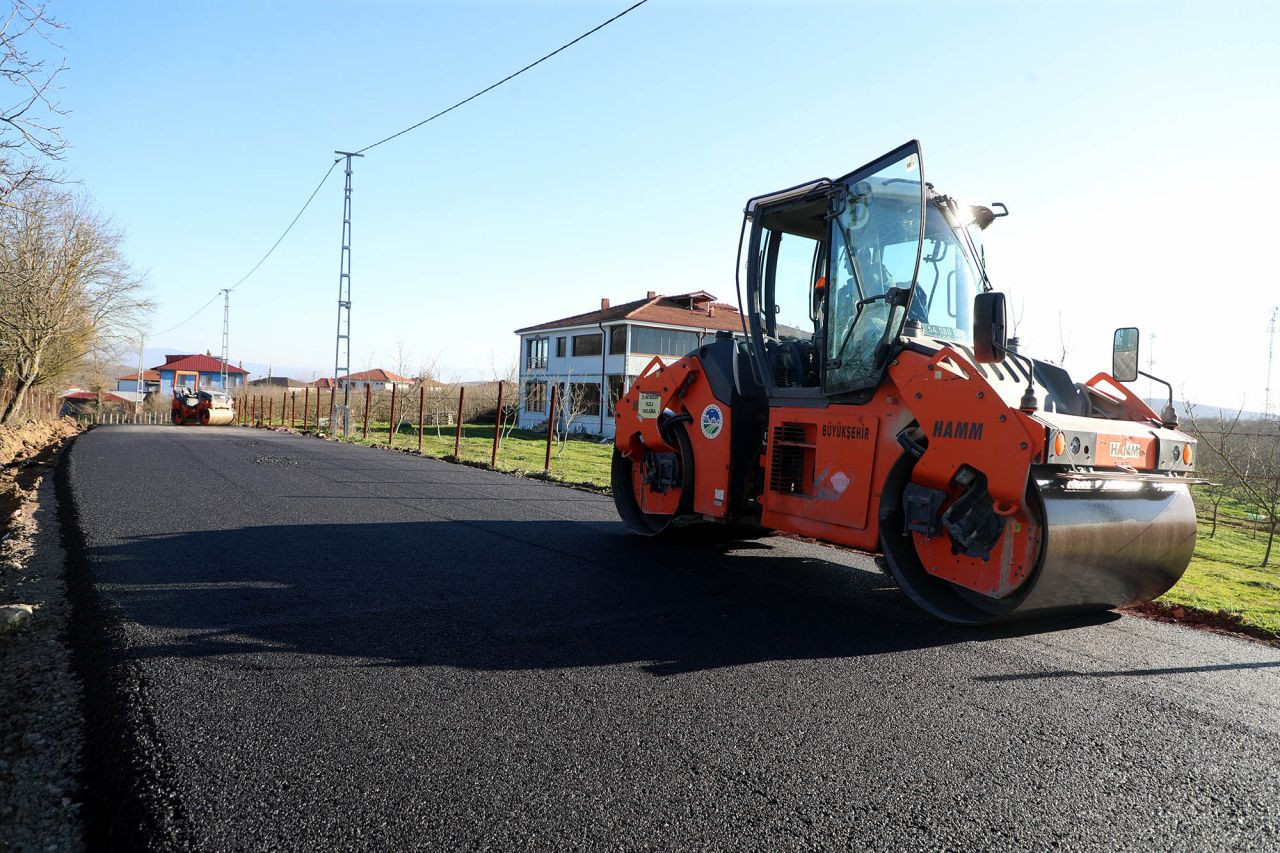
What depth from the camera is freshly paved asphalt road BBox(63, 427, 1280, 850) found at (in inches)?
103

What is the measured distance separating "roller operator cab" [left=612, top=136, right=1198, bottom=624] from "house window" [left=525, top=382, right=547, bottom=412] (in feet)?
103

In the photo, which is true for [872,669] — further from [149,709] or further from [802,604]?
[149,709]

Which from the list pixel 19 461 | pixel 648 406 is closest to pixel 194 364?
pixel 19 461

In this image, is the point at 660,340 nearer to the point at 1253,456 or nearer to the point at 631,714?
the point at 1253,456

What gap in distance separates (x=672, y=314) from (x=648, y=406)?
28.5 m

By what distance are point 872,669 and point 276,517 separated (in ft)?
20.5

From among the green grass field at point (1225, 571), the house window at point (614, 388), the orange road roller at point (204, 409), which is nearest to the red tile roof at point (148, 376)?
the orange road roller at point (204, 409)

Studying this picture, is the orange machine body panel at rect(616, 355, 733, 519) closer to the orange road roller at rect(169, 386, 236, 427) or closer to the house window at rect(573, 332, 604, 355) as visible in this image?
the house window at rect(573, 332, 604, 355)

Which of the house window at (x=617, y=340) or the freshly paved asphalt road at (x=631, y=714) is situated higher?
the house window at (x=617, y=340)

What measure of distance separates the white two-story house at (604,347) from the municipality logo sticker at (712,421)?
24434mm

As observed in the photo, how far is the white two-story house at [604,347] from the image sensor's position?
112 feet

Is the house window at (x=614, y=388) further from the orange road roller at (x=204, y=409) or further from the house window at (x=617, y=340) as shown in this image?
the orange road roller at (x=204, y=409)

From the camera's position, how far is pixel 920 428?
16.7 ft

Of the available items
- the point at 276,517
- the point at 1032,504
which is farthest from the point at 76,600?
the point at 1032,504
